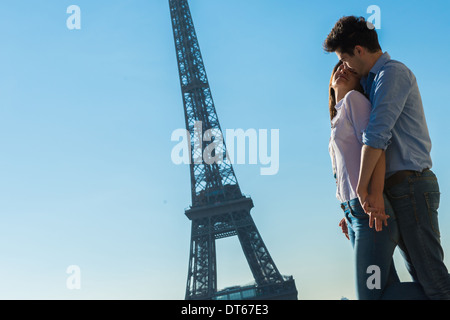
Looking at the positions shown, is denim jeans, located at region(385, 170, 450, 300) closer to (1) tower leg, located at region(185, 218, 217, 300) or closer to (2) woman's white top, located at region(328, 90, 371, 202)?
(2) woman's white top, located at region(328, 90, 371, 202)

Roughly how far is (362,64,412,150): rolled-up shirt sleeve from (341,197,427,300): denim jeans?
34cm

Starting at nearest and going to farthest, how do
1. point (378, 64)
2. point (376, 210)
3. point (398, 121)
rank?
point (376, 210) < point (398, 121) < point (378, 64)

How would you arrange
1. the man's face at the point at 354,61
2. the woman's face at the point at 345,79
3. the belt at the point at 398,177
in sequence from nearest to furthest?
the belt at the point at 398,177, the man's face at the point at 354,61, the woman's face at the point at 345,79

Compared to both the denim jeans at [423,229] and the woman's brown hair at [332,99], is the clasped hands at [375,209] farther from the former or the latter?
the woman's brown hair at [332,99]

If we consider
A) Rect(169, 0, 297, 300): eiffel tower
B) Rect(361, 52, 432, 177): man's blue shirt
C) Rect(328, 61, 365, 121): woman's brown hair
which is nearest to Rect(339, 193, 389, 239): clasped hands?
Rect(361, 52, 432, 177): man's blue shirt

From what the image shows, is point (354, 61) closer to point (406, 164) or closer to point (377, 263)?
point (406, 164)

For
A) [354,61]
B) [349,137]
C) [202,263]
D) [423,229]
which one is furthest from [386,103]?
[202,263]

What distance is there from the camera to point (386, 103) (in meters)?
2.53

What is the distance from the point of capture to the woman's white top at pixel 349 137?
106 inches

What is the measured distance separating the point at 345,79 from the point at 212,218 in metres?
36.4

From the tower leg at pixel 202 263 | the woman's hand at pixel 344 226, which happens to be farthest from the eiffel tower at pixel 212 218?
the woman's hand at pixel 344 226

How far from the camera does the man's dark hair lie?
2758 mm
